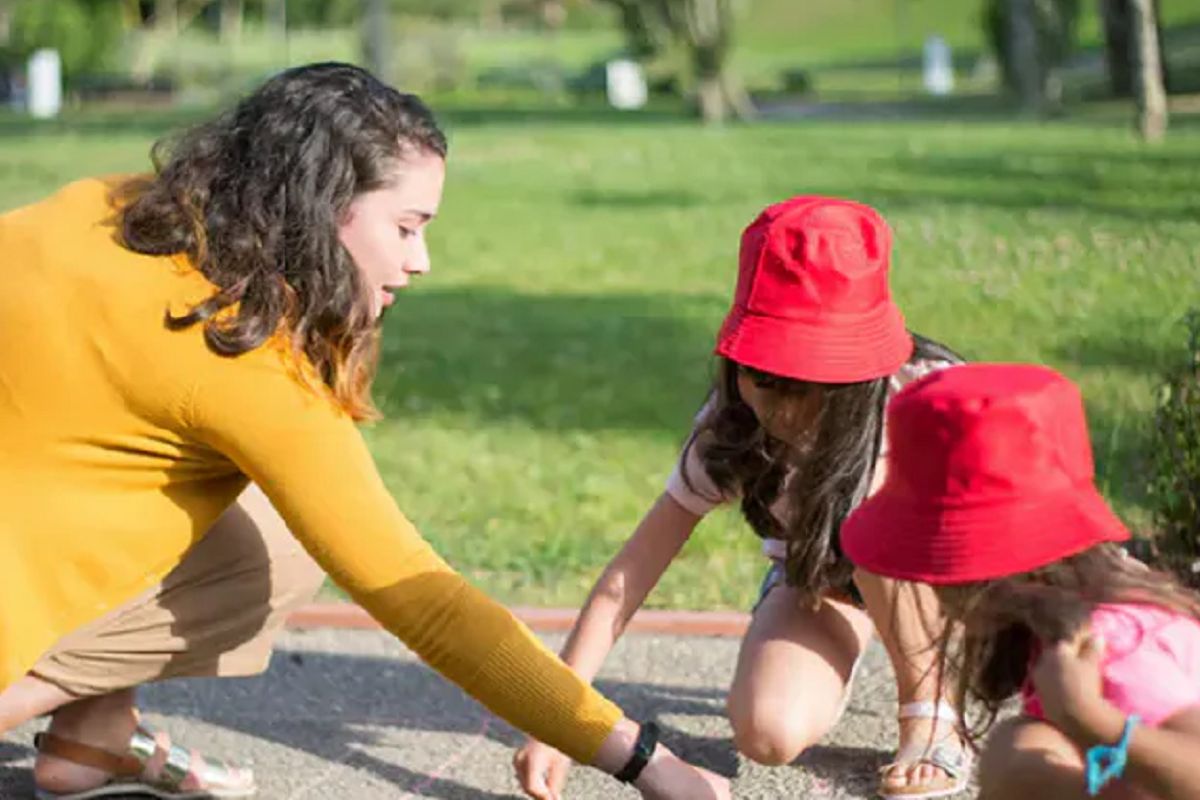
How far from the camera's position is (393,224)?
325cm

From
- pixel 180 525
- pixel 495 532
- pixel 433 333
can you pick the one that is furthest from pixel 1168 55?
pixel 180 525

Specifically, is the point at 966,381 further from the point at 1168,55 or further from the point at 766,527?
the point at 1168,55

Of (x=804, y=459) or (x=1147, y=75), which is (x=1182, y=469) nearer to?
(x=804, y=459)

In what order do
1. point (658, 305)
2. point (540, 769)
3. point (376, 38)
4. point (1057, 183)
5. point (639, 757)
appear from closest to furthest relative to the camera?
point (639, 757) → point (540, 769) → point (658, 305) → point (1057, 183) → point (376, 38)

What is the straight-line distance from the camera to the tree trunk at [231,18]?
230 feet

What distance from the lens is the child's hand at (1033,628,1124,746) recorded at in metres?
2.50

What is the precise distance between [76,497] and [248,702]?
1396 mm

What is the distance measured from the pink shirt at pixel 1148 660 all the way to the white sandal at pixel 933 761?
1.18 metres

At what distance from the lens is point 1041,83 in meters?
28.7

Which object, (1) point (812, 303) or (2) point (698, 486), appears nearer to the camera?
(1) point (812, 303)

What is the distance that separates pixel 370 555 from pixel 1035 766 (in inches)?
39.7

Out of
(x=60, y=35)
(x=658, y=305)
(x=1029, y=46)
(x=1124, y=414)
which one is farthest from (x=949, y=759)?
(x=60, y=35)

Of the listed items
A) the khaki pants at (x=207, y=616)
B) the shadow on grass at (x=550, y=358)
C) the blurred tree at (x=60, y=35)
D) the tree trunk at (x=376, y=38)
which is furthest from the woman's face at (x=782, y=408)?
the blurred tree at (x=60, y=35)

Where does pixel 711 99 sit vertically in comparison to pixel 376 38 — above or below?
above
